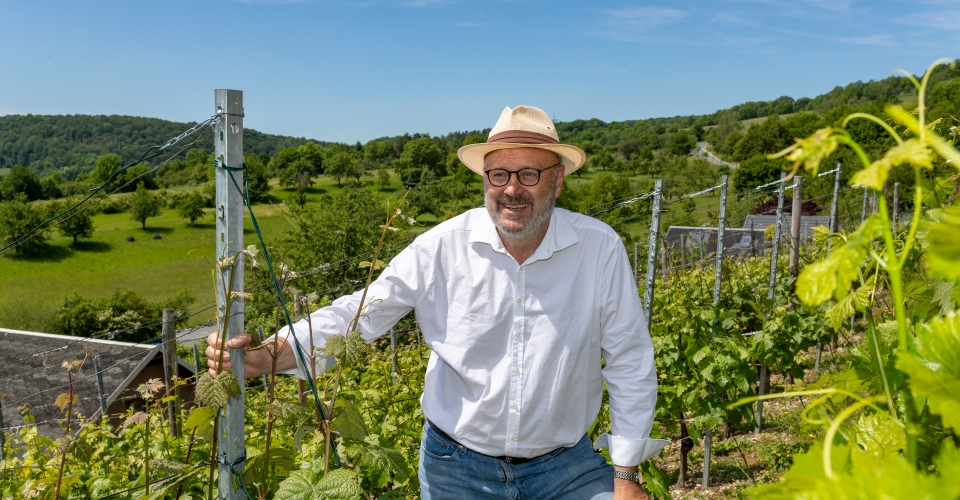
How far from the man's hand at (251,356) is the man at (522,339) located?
0.14 m

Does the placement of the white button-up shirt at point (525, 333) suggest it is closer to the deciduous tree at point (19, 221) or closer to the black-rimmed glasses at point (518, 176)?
the black-rimmed glasses at point (518, 176)

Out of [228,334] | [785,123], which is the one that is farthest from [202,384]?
[785,123]

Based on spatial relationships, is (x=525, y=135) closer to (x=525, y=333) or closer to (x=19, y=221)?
(x=525, y=333)

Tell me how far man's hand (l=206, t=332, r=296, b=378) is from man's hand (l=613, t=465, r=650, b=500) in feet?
Answer: 3.35

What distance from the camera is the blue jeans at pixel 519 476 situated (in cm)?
218

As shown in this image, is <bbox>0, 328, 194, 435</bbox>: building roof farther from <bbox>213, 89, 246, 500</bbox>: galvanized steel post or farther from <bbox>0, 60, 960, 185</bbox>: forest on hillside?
<bbox>0, 60, 960, 185</bbox>: forest on hillside

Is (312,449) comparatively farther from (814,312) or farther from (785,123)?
(785,123)

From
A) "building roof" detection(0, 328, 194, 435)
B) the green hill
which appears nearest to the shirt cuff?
"building roof" detection(0, 328, 194, 435)

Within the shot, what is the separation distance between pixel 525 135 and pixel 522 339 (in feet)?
2.23

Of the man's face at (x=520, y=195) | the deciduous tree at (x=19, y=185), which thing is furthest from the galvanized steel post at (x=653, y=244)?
the deciduous tree at (x=19, y=185)

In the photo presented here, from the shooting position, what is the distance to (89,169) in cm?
9312

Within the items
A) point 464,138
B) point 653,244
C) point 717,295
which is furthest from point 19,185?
point 653,244

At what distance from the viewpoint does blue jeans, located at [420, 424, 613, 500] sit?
2184mm

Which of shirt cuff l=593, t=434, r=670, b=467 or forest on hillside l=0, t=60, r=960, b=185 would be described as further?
forest on hillside l=0, t=60, r=960, b=185
